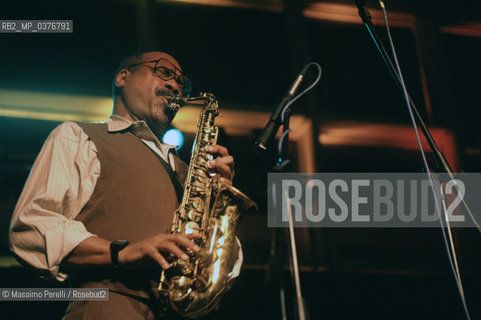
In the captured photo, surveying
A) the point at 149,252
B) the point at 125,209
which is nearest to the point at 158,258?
the point at 149,252

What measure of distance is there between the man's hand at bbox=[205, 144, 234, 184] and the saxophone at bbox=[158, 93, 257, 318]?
0.19 feet

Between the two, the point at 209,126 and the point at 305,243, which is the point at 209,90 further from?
the point at 305,243

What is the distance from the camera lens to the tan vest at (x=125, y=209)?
166 centimetres

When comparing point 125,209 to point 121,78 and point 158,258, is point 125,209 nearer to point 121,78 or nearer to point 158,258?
point 158,258

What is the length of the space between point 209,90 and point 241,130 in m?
0.55

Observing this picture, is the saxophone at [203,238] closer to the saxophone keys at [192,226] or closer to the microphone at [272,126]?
the saxophone keys at [192,226]

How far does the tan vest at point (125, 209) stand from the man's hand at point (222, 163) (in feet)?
0.86

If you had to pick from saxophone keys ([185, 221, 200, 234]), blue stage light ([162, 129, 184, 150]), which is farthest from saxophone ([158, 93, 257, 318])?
blue stage light ([162, 129, 184, 150])

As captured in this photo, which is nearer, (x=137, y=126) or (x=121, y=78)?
(x=137, y=126)

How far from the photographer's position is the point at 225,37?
4.04 m

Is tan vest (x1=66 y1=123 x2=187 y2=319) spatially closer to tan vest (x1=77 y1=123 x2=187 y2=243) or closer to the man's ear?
tan vest (x1=77 y1=123 x2=187 y2=243)

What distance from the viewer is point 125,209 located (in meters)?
1.85

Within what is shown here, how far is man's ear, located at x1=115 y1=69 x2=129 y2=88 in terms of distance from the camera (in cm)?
258

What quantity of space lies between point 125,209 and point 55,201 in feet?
1.00
